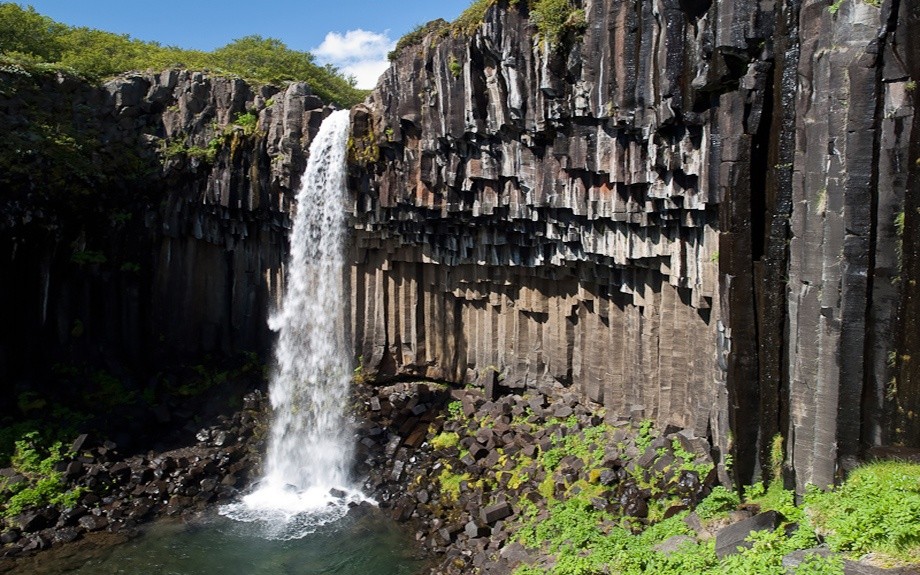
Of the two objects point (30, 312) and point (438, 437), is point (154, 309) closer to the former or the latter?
point (30, 312)

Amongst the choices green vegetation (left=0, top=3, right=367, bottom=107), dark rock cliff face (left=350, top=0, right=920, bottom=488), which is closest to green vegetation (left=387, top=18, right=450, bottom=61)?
dark rock cliff face (left=350, top=0, right=920, bottom=488)

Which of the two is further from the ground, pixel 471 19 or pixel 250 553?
pixel 471 19

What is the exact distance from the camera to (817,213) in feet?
30.9

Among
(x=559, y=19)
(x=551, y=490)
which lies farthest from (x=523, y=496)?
(x=559, y=19)

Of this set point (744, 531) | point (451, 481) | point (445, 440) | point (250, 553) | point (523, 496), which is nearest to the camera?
point (744, 531)

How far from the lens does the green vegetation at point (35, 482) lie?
16484 millimetres

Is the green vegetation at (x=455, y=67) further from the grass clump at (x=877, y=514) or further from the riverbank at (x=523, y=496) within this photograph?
the grass clump at (x=877, y=514)

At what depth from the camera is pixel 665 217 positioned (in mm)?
13281

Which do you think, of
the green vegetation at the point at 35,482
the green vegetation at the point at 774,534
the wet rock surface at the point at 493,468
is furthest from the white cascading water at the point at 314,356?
the green vegetation at the point at 774,534

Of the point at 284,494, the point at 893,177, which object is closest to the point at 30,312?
the point at 284,494

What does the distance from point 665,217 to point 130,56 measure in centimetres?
2332

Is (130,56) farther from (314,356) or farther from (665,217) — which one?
(665,217)

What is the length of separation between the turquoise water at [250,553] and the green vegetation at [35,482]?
2.20 m

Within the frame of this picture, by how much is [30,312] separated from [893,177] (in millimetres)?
21012
